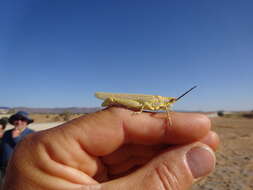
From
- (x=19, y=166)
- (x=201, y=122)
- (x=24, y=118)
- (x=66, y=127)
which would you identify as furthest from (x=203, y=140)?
(x=24, y=118)

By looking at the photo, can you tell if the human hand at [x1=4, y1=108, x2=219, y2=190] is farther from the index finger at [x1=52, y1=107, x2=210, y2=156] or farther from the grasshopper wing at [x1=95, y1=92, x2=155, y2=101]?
the grasshopper wing at [x1=95, y1=92, x2=155, y2=101]

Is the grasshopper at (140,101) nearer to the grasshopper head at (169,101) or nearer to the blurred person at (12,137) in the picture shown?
the grasshopper head at (169,101)

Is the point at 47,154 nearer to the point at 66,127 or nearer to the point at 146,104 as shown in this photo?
the point at 66,127

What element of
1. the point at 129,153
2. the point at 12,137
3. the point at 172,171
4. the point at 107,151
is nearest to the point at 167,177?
the point at 172,171

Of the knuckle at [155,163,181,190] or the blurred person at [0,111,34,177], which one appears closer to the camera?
the knuckle at [155,163,181,190]

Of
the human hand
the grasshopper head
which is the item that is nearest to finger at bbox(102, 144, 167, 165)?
the human hand

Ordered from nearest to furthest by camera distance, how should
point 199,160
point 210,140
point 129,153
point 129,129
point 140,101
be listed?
point 199,160, point 140,101, point 129,129, point 210,140, point 129,153

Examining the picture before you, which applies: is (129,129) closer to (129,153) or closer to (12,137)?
(129,153)
